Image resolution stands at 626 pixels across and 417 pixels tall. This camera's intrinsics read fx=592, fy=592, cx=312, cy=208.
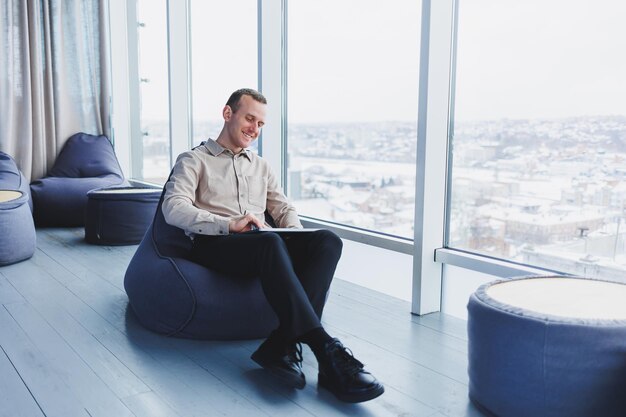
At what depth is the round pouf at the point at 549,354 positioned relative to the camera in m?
1.58

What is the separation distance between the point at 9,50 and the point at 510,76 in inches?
186

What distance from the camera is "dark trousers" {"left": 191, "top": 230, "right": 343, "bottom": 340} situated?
6.40 feet

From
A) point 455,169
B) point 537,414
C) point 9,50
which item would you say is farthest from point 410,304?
point 9,50

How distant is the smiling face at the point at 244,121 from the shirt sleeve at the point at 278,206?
25 centimetres

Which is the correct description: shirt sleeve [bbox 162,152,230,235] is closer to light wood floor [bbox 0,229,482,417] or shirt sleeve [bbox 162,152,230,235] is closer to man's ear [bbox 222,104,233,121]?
man's ear [bbox 222,104,233,121]

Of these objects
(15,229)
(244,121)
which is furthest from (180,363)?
(15,229)

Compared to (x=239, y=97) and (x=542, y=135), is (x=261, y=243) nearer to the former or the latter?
(x=239, y=97)

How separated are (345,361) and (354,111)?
1.82m

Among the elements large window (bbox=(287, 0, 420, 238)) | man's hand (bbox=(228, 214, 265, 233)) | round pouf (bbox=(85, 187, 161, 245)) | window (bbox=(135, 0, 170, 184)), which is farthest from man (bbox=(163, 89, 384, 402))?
window (bbox=(135, 0, 170, 184))

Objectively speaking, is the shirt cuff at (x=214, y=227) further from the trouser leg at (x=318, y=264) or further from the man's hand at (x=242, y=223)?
the trouser leg at (x=318, y=264)

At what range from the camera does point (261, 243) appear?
84.8 inches

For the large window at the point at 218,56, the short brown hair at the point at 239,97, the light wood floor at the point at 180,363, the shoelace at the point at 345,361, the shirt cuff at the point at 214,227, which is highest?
the large window at the point at 218,56

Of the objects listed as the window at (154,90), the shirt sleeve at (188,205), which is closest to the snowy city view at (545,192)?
the shirt sleeve at (188,205)

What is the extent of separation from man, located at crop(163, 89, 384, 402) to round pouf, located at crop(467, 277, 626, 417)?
0.35 metres
